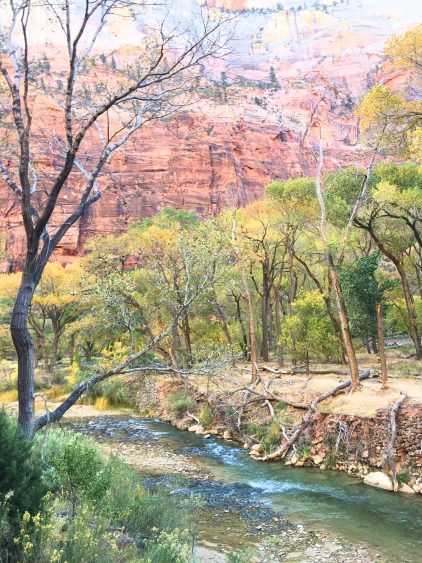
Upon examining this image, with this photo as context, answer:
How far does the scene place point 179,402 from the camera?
64.6 ft

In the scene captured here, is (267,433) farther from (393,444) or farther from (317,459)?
(393,444)

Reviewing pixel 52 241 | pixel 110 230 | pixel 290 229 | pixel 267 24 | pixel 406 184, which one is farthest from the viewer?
pixel 267 24

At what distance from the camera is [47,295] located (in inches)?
1213

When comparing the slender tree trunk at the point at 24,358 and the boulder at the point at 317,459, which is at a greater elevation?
the slender tree trunk at the point at 24,358

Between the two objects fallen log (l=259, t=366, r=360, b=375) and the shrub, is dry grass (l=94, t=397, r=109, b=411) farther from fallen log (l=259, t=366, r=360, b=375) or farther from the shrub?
the shrub

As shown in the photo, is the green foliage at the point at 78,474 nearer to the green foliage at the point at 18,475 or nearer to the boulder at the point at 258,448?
the green foliage at the point at 18,475

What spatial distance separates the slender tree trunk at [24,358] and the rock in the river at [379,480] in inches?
341

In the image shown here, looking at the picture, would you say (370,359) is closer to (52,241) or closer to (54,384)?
(54,384)

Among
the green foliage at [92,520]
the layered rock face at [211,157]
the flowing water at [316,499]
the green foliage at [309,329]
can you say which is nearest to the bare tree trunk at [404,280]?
the green foliage at [309,329]

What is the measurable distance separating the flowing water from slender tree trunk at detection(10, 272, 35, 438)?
5.05m

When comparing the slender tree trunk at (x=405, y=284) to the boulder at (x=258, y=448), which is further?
the slender tree trunk at (x=405, y=284)

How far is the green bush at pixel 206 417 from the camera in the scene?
1789 centimetres

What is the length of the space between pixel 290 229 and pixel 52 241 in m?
17.6

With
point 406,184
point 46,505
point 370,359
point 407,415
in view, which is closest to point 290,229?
point 406,184
